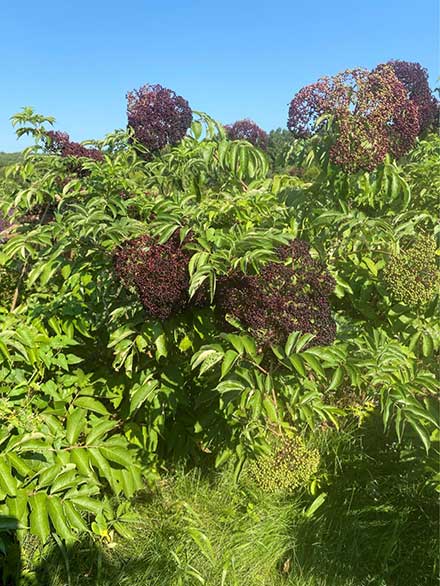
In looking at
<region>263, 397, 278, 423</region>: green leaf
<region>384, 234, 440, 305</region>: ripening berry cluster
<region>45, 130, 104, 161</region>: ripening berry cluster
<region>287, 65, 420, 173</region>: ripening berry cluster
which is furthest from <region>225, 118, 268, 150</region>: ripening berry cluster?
<region>263, 397, 278, 423</region>: green leaf

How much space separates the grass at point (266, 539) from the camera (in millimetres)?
2297

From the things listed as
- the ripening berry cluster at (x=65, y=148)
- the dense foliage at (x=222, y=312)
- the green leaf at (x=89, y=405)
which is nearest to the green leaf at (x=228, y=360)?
the dense foliage at (x=222, y=312)

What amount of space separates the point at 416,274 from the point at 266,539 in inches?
56.7

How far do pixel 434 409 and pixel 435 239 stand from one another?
0.67 metres

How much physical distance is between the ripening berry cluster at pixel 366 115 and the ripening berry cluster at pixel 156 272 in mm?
800

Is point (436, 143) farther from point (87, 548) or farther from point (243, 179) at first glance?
point (87, 548)

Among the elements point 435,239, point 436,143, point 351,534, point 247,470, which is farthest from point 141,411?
point 436,143

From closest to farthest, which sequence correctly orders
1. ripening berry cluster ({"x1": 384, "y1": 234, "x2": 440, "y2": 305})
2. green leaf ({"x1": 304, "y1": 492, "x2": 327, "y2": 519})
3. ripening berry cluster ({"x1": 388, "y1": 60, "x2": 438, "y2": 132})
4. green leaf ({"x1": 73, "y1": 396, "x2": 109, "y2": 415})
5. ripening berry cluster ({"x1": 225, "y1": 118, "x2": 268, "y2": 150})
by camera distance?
ripening berry cluster ({"x1": 384, "y1": 234, "x2": 440, "y2": 305}) < green leaf ({"x1": 73, "y1": 396, "x2": 109, "y2": 415}) < ripening berry cluster ({"x1": 388, "y1": 60, "x2": 438, "y2": 132}) < green leaf ({"x1": 304, "y1": 492, "x2": 327, "y2": 519}) < ripening berry cluster ({"x1": 225, "y1": 118, "x2": 268, "y2": 150})

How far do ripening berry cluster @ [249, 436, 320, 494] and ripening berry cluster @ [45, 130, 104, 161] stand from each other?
6.06 feet

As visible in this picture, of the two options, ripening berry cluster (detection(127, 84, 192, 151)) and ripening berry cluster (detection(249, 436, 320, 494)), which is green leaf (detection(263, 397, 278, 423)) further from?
ripening berry cluster (detection(127, 84, 192, 151))

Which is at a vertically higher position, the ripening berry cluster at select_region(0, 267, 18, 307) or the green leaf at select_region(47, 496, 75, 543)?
the ripening berry cluster at select_region(0, 267, 18, 307)

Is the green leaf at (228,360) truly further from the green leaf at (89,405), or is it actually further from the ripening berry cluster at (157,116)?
Answer: the ripening berry cluster at (157,116)

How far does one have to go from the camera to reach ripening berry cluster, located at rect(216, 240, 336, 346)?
1629mm

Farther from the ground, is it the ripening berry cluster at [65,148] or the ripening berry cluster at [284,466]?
the ripening berry cluster at [65,148]
